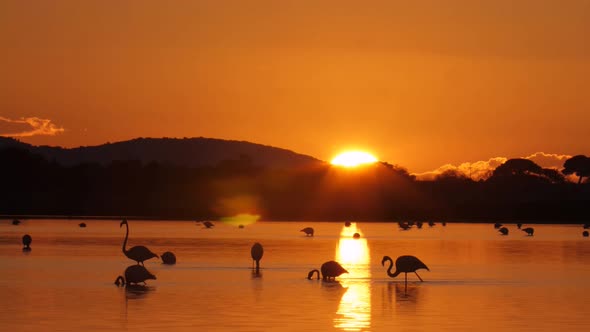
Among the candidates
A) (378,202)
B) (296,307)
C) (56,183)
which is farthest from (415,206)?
(296,307)

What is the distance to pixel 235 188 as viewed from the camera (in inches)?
7013

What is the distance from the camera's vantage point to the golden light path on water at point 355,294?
2609 cm

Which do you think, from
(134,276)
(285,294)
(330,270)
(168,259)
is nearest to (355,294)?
(285,294)

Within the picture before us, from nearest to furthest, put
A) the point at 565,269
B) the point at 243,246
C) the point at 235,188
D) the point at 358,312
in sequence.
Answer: the point at 358,312 → the point at 565,269 → the point at 243,246 → the point at 235,188

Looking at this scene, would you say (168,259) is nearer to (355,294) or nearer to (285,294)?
(285,294)

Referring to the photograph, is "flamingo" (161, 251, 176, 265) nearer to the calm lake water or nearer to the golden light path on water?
the calm lake water

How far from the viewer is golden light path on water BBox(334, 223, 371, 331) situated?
26091 mm

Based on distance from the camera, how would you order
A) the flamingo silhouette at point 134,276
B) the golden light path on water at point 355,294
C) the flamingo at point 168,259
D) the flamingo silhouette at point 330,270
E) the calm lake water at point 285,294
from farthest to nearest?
the flamingo at point 168,259 → the flamingo silhouette at point 330,270 → the flamingo silhouette at point 134,276 → the golden light path on water at point 355,294 → the calm lake water at point 285,294

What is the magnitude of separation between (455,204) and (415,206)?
5.60 m

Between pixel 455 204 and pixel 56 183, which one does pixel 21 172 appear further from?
pixel 455 204

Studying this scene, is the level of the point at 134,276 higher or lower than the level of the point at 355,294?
higher

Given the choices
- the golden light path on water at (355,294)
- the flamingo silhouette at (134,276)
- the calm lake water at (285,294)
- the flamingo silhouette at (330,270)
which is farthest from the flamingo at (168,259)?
the flamingo silhouette at (134,276)

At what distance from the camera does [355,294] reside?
109ft

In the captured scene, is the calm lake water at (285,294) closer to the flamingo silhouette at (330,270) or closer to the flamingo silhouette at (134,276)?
the flamingo silhouette at (330,270)
